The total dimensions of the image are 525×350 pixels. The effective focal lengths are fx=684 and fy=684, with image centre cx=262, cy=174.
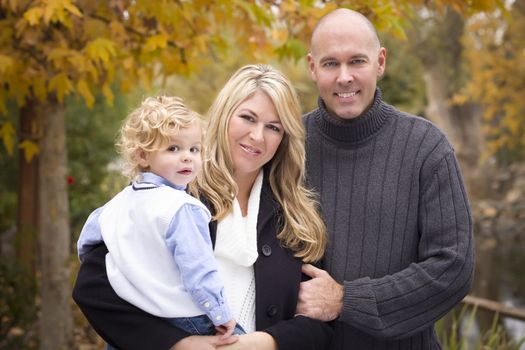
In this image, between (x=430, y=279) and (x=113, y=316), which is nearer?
(x=113, y=316)

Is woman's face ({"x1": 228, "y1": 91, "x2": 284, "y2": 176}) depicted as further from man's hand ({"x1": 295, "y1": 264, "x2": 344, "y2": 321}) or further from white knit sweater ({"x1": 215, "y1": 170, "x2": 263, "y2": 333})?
man's hand ({"x1": 295, "y1": 264, "x2": 344, "y2": 321})

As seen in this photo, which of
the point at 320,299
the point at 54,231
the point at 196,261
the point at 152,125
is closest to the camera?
the point at 196,261

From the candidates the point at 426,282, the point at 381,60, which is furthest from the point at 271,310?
the point at 381,60

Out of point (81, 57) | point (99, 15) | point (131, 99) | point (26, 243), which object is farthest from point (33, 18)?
point (131, 99)

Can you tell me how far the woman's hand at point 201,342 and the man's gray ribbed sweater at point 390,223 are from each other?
577 mm

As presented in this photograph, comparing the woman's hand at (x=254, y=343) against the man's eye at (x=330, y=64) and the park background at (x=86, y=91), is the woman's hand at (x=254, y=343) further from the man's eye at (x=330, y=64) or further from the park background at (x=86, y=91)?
the park background at (x=86, y=91)

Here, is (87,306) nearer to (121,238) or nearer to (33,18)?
(121,238)

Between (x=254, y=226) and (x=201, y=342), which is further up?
(x=254, y=226)

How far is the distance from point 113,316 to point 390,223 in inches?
45.4

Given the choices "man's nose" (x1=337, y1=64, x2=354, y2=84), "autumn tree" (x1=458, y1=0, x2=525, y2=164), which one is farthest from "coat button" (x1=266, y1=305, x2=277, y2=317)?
"autumn tree" (x1=458, y1=0, x2=525, y2=164)

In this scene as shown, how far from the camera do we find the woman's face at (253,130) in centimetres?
267

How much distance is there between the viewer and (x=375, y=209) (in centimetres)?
283

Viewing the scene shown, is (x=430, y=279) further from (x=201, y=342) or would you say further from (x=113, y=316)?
(x=113, y=316)

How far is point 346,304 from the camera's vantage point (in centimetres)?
268
